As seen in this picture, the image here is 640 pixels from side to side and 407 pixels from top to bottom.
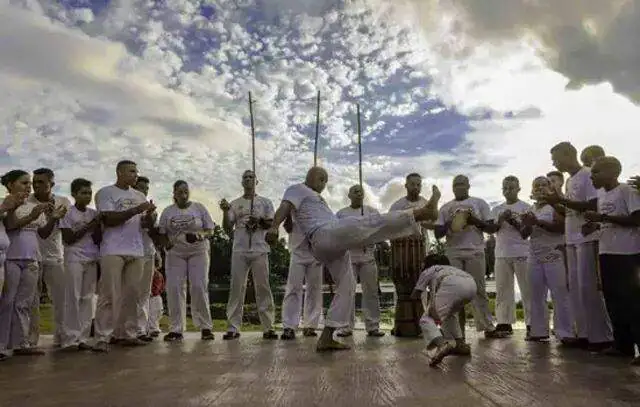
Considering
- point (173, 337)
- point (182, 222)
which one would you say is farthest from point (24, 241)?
point (173, 337)

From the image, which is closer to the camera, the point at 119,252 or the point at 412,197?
the point at 119,252

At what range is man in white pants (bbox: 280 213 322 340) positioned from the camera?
707cm

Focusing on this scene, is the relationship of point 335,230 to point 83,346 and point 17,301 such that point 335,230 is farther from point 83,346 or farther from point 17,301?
point 17,301

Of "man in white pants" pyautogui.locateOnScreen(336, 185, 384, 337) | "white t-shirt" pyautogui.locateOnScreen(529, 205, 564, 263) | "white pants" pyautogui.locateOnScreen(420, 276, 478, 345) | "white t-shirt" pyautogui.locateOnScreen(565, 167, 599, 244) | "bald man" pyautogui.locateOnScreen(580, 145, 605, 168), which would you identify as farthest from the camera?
"man in white pants" pyautogui.locateOnScreen(336, 185, 384, 337)

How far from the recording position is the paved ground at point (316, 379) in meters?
3.00

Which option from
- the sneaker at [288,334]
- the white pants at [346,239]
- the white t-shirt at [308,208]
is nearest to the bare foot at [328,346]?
the white pants at [346,239]

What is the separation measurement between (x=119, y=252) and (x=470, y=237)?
149 inches

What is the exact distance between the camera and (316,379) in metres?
3.67

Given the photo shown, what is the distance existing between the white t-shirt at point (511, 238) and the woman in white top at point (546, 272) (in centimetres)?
57

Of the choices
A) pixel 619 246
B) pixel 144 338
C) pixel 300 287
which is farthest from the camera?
pixel 300 287

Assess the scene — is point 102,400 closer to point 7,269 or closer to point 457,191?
point 7,269

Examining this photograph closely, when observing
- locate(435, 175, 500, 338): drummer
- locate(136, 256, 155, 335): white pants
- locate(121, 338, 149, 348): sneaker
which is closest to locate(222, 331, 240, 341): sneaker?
locate(136, 256, 155, 335): white pants

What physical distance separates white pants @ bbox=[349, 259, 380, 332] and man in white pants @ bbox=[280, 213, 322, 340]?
0.46m

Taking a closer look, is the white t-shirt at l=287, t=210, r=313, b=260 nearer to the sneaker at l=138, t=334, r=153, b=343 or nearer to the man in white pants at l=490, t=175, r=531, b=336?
the sneaker at l=138, t=334, r=153, b=343
